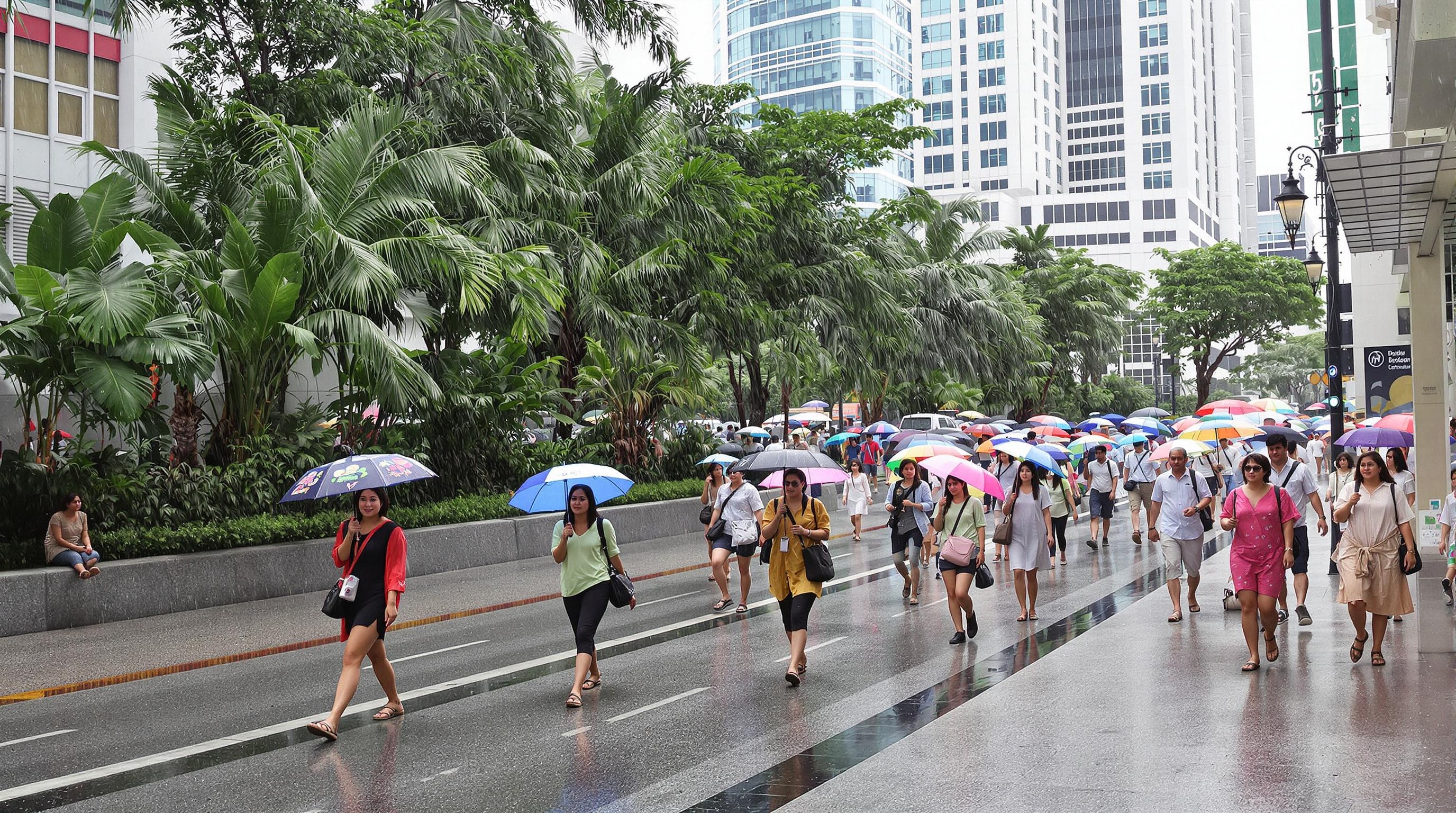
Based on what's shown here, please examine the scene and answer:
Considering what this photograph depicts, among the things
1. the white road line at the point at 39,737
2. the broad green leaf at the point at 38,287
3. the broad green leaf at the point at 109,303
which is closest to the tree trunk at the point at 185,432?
the broad green leaf at the point at 109,303

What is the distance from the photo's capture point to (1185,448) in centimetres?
1328

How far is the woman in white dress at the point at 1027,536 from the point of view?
12.8 m

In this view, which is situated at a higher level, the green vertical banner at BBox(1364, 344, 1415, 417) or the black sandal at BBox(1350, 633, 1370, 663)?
the green vertical banner at BBox(1364, 344, 1415, 417)

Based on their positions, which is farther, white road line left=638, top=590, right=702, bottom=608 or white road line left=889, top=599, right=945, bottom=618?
white road line left=638, top=590, right=702, bottom=608

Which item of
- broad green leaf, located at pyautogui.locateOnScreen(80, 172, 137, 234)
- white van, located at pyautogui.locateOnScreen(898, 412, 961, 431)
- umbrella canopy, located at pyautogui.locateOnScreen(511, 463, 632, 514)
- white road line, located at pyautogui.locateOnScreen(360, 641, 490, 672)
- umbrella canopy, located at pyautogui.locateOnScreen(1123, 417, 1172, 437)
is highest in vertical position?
broad green leaf, located at pyautogui.locateOnScreen(80, 172, 137, 234)

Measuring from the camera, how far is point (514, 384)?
21.9m

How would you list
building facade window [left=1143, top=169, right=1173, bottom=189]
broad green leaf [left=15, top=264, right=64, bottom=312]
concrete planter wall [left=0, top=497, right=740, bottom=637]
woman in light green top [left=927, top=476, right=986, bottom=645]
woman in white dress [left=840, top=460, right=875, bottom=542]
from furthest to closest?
building facade window [left=1143, top=169, right=1173, bottom=189] → woman in white dress [left=840, top=460, right=875, bottom=542] → broad green leaf [left=15, top=264, right=64, bottom=312] → concrete planter wall [left=0, top=497, right=740, bottom=637] → woman in light green top [left=927, top=476, right=986, bottom=645]

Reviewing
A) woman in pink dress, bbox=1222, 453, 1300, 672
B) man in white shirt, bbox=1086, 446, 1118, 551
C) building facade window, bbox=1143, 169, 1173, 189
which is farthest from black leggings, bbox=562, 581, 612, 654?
building facade window, bbox=1143, 169, 1173, 189

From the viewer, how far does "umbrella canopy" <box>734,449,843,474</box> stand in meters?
11.1

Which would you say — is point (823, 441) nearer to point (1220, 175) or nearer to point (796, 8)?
point (796, 8)

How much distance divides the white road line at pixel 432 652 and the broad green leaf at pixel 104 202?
26.7 feet

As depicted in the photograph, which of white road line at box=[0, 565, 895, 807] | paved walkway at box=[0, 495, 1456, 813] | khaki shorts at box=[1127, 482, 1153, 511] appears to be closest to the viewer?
paved walkway at box=[0, 495, 1456, 813]

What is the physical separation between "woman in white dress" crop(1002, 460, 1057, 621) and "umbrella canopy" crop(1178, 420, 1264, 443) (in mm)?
5004

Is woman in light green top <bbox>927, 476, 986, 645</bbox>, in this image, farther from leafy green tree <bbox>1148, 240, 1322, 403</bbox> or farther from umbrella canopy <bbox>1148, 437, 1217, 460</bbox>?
leafy green tree <bbox>1148, 240, 1322, 403</bbox>
